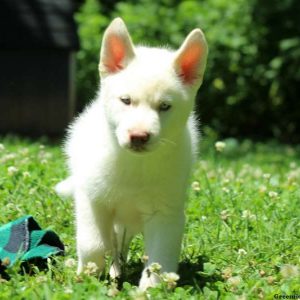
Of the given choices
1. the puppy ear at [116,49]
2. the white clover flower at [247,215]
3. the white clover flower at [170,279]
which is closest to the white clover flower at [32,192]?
the white clover flower at [247,215]

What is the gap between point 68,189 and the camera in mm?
4723

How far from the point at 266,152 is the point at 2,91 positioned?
15.8 ft

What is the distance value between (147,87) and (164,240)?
802mm

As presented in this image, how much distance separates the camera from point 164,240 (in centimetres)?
389

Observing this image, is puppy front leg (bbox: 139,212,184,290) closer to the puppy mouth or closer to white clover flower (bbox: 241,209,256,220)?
the puppy mouth

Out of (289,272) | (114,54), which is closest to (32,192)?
(114,54)

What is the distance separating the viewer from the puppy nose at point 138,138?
3.59m

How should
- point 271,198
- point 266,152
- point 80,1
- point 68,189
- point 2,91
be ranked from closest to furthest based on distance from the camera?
1. point 68,189
2. point 271,198
3. point 266,152
4. point 2,91
5. point 80,1

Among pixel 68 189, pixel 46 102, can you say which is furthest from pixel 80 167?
pixel 46 102

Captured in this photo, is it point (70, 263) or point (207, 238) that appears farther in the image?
point (207, 238)

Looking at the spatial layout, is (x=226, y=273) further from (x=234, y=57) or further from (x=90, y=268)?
(x=234, y=57)

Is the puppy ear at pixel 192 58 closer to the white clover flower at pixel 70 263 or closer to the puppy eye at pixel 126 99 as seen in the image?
the puppy eye at pixel 126 99

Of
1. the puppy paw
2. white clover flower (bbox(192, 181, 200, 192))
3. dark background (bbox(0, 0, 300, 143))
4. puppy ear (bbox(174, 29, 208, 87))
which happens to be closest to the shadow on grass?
the puppy paw

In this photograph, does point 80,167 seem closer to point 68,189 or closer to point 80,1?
point 68,189
